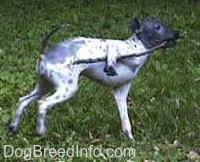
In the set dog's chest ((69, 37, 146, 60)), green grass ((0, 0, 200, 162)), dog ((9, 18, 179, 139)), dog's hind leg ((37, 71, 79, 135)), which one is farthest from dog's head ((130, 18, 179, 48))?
green grass ((0, 0, 200, 162))

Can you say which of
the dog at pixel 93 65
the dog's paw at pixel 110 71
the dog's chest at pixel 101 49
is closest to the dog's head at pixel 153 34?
the dog at pixel 93 65

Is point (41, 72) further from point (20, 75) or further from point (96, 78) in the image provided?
point (20, 75)

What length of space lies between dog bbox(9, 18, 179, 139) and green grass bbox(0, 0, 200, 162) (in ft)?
0.82

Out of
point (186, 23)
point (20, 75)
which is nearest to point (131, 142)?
point (20, 75)

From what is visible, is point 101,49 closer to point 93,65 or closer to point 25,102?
point 93,65

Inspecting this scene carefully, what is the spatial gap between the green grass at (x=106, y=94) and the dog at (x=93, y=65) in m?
0.25

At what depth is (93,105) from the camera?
7.85 metres

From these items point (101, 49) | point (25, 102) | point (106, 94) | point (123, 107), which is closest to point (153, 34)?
point (101, 49)

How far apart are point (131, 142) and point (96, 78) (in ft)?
1.96

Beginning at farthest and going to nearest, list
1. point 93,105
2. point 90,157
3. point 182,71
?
1. point 182,71
2. point 93,105
3. point 90,157

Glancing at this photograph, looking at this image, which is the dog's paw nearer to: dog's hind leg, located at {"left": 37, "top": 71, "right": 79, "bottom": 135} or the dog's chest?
the dog's chest

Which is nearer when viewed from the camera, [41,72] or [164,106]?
[41,72]

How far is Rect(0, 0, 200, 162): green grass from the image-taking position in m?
6.74

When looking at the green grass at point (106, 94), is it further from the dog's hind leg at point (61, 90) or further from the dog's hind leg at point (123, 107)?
the dog's hind leg at point (61, 90)
